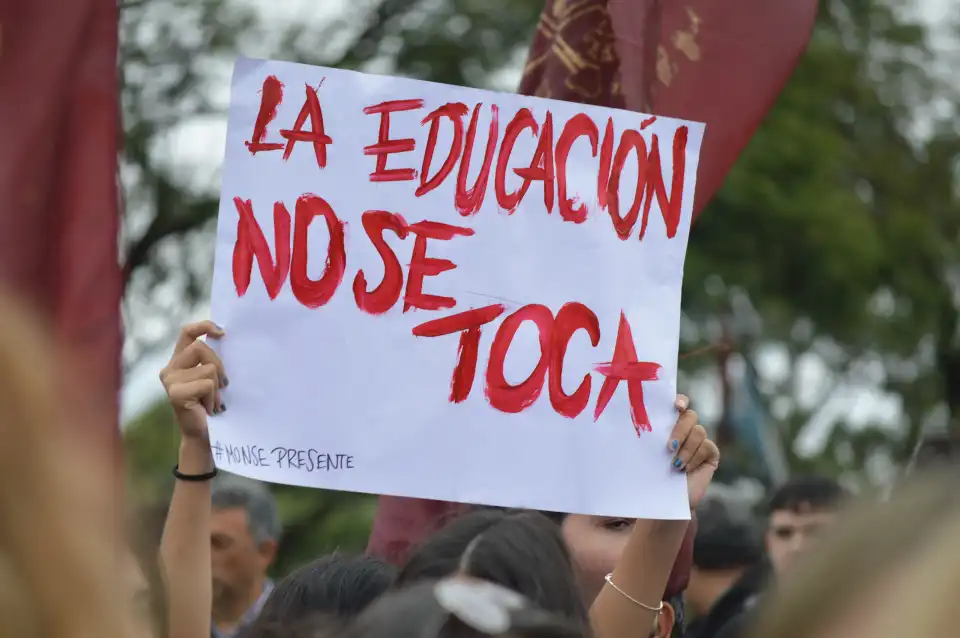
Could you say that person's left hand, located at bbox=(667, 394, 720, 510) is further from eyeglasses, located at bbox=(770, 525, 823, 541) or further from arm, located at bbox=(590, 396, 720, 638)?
eyeglasses, located at bbox=(770, 525, 823, 541)

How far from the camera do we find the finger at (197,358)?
2352 mm

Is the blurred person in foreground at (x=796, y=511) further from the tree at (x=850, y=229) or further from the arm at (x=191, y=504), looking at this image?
the tree at (x=850, y=229)

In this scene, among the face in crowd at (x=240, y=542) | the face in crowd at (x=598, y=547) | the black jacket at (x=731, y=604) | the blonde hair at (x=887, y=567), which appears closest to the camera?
the blonde hair at (x=887, y=567)

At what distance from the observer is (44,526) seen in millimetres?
1160

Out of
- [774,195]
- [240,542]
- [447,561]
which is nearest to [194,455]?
[447,561]

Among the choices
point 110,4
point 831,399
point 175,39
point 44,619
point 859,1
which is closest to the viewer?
point 44,619

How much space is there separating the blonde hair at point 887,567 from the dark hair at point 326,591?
1299 mm

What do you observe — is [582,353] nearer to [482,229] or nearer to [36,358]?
[482,229]

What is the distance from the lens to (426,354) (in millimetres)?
2512

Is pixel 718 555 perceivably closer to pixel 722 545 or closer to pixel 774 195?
pixel 722 545

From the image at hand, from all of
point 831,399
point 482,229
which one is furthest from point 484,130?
point 831,399

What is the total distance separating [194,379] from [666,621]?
95cm

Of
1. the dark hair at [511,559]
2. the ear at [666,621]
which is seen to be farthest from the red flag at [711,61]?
the dark hair at [511,559]

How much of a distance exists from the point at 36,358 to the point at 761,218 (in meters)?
8.99
